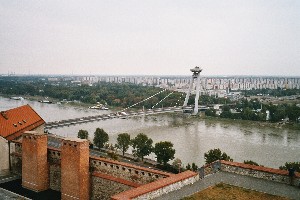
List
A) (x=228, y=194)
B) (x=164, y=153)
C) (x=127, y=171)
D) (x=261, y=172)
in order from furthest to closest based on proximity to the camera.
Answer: (x=164, y=153) < (x=127, y=171) < (x=261, y=172) < (x=228, y=194)

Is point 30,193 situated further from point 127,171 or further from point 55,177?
point 127,171

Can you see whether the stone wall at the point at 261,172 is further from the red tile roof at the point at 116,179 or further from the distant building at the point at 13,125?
the distant building at the point at 13,125

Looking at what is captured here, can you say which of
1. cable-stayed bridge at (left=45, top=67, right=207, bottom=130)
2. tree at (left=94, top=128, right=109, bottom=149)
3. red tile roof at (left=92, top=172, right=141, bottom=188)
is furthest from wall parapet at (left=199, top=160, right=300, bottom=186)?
cable-stayed bridge at (left=45, top=67, right=207, bottom=130)

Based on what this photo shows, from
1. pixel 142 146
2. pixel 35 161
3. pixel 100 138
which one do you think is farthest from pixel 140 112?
pixel 35 161

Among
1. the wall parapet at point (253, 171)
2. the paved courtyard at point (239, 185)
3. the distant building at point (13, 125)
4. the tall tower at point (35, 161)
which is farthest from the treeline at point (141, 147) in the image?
the paved courtyard at point (239, 185)

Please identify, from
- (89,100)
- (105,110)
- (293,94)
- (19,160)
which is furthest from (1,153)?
(293,94)

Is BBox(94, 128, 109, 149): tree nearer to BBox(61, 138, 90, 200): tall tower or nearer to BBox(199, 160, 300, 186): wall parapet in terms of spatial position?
BBox(61, 138, 90, 200): tall tower
